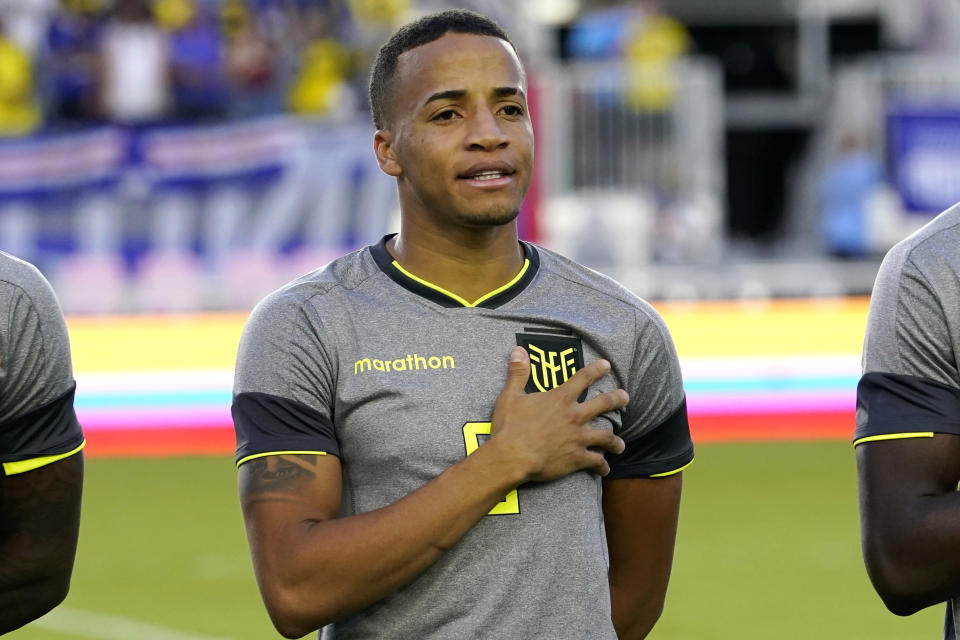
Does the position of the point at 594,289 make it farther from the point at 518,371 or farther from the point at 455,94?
the point at 455,94

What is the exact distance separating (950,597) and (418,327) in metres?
0.97

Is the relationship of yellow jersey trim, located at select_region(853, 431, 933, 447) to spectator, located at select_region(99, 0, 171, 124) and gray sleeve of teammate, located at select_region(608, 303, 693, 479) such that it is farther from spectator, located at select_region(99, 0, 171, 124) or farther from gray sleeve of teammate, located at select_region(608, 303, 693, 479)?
spectator, located at select_region(99, 0, 171, 124)

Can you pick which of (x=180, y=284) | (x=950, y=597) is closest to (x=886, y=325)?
(x=950, y=597)

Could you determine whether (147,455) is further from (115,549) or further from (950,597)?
(950,597)

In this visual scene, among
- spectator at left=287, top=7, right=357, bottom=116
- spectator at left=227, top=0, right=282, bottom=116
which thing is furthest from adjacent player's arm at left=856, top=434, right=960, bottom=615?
spectator at left=287, top=7, right=357, bottom=116

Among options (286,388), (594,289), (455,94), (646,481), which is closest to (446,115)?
(455,94)

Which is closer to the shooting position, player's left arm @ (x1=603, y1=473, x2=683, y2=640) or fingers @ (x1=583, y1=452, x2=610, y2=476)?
fingers @ (x1=583, y1=452, x2=610, y2=476)

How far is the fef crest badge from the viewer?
2.78 m

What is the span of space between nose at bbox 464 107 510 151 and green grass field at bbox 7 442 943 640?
3.32 m

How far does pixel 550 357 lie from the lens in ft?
9.19

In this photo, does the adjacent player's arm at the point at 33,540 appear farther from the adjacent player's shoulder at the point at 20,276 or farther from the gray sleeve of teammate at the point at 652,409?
the gray sleeve of teammate at the point at 652,409

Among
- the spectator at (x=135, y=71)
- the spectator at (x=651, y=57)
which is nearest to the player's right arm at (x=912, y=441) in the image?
the spectator at (x=135, y=71)

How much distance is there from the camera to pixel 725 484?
8633 millimetres

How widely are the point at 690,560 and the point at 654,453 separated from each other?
13.5 feet
